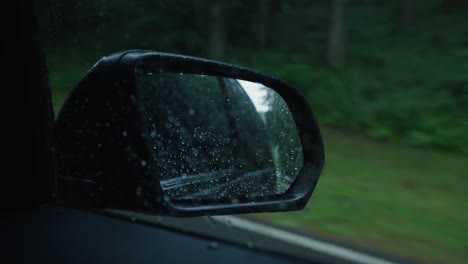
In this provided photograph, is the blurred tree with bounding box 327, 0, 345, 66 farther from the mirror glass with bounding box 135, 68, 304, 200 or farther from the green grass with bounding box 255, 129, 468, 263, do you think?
the mirror glass with bounding box 135, 68, 304, 200

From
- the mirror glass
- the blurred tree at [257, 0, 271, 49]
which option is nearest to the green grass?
the blurred tree at [257, 0, 271, 49]

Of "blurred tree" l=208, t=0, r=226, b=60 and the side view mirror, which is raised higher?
"blurred tree" l=208, t=0, r=226, b=60

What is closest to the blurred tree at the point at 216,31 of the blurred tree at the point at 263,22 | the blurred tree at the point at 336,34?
the blurred tree at the point at 263,22

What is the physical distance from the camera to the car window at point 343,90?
2.60 m

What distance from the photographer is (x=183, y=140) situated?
7.07ft

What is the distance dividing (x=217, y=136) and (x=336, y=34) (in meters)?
11.2

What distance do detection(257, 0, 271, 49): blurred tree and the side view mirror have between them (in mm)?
7255

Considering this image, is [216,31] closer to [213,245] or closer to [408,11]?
[213,245]

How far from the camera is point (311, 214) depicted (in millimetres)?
5562

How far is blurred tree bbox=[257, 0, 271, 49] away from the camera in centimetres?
959

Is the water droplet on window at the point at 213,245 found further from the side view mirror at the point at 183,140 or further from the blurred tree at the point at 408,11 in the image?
the blurred tree at the point at 408,11

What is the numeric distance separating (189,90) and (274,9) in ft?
28.1


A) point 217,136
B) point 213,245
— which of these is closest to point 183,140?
point 217,136

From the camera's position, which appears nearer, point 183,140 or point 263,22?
point 183,140
